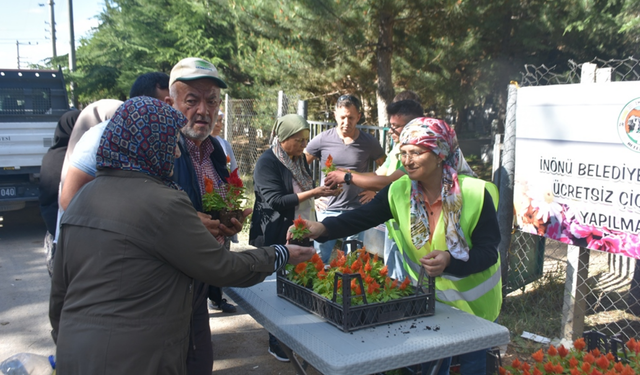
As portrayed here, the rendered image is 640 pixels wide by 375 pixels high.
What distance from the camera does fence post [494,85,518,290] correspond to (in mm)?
4277

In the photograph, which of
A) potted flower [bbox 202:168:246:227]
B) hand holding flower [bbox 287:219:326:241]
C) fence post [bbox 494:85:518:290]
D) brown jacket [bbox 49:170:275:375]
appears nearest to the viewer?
brown jacket [bbox 49:170:275:375]

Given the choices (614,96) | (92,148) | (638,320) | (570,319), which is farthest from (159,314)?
(638,320)

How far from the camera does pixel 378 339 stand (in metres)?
2.10

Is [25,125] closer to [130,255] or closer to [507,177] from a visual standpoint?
[507,177]

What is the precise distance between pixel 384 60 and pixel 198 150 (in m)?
7.32

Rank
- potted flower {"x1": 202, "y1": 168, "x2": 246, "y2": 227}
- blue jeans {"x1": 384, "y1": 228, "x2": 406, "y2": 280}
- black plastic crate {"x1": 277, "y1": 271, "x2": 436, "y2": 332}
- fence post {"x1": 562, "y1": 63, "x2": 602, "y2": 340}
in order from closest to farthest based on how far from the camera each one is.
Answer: black plastic crate {"x1": 277, "y1": 271, "x2": 436, "y2": 332} → potted flower {"x1": 202, "y1": 168, "x2": 246, "y2": 227} → blue jeans {"x1": 384, "y1": 228, "x2": 406, "y2": 280} → fence post {"x1": 562, "y1": 63, "x2": 602, "y2": 340}

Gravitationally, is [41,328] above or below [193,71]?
below

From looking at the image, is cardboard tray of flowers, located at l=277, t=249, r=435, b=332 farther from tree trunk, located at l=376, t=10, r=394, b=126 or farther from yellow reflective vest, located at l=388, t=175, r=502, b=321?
tree trunk, located at l=376, t=10, r=394, b=126

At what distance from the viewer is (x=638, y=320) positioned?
4.57 m

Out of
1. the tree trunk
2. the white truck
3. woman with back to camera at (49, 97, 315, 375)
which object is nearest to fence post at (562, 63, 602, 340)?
woman with back to camera at (49, 97, 315, 375)

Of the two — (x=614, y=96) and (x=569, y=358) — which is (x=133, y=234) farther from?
(x=614, y=96)

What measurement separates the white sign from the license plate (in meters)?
7.71

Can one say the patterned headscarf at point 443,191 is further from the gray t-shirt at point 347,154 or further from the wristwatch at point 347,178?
the gray t-shirt at point 347,154

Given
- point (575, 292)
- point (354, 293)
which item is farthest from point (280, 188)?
point (575, 292)
